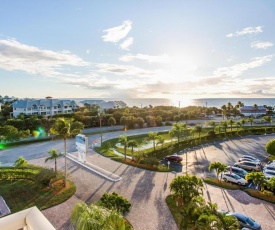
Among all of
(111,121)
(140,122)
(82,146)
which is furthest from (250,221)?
(111,121)

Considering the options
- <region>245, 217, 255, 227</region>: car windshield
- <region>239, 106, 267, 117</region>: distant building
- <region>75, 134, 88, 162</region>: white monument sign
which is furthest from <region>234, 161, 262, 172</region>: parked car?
<region>239, 106, 267, 117</region>: distant building

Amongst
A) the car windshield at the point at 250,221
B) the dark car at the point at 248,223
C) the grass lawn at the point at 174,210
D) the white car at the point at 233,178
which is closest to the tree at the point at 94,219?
the grass lawn at the point at 174,210

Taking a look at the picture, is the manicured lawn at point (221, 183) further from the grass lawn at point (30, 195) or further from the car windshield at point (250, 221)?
the grass lawn at point (30, 195)

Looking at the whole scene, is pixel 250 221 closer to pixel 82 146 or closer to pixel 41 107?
pixel 82 146

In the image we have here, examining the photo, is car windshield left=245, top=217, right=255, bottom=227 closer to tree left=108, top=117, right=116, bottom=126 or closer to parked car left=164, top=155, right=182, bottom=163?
parked car left=164, top=155, right=182, bottom=163

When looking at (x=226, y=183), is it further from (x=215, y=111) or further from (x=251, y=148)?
(x=215, y=111)

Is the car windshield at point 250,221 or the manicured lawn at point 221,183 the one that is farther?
the manicured lawn at point 221,183

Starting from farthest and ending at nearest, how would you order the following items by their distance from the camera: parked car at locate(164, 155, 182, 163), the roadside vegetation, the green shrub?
parked car at locate(164, 155, 182, 163), the green shrub, the roadside vegetation
